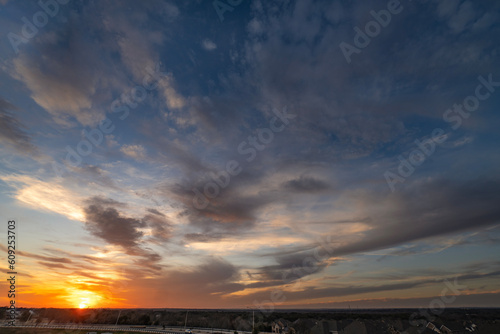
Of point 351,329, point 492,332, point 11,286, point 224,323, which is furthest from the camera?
point 224,323

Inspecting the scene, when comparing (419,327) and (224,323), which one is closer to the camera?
(419,327)

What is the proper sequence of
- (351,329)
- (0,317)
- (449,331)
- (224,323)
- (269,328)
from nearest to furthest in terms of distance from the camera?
(449,331)
(351,329)
(269,328)
(224,323)
(0,317)

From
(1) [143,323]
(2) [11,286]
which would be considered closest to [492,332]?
(2) [11,286]

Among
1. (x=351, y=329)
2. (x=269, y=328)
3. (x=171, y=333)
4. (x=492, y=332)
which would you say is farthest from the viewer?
(x=269, y=328)

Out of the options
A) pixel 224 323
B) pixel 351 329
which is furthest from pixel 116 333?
pixel 351 329

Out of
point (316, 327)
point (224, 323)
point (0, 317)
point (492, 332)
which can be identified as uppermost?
point (0, 317)

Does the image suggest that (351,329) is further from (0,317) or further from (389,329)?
(0,317)

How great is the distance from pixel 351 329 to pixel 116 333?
263 feet

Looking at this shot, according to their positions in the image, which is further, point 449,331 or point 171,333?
point 171,333

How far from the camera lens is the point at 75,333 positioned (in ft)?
308

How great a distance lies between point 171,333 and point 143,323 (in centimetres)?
6704

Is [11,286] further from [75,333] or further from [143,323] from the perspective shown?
[143,323]

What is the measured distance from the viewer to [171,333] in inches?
3937

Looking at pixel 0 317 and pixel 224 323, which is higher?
pixel 0 317
